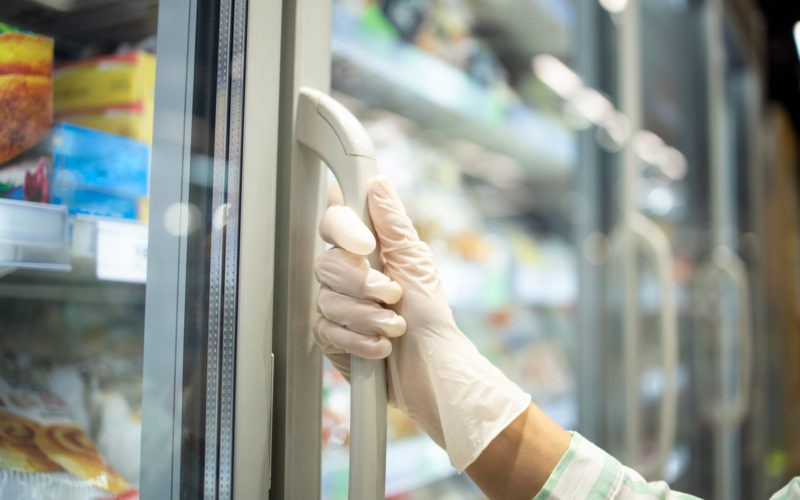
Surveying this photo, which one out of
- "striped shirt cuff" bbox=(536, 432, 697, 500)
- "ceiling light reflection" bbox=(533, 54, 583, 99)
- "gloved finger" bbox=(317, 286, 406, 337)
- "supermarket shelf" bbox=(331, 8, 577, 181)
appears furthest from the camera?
"ceiling light reflection" bbox=(533, 54, 583, 99)

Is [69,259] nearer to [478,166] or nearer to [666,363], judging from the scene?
[666,363]

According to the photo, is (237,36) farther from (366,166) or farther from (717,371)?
(717,371)

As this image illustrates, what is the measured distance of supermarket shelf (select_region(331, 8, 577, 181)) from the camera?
1.44 m

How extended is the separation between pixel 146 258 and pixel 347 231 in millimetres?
234

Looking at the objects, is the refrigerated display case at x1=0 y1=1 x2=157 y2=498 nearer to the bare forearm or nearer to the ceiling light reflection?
the bare forearm

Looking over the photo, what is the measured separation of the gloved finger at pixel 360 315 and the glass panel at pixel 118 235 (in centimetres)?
12

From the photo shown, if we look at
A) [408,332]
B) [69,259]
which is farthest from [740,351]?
[69,259]

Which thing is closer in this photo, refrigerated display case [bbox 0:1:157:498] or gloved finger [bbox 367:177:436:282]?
refrigerated display case [bbox 0:1:157:498]

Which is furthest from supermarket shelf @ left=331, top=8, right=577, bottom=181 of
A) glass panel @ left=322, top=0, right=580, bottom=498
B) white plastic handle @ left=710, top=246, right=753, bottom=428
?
white plastic handle @ left=710, top=246, right=753, bottom=428

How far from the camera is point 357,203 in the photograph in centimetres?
77

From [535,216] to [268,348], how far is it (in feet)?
6.47

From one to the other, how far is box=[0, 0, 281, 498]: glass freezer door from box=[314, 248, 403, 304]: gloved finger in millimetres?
80

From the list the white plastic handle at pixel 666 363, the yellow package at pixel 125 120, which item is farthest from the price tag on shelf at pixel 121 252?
the white plastic handle at pixel 666 363

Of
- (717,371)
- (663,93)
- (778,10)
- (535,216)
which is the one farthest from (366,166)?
(778,10)
